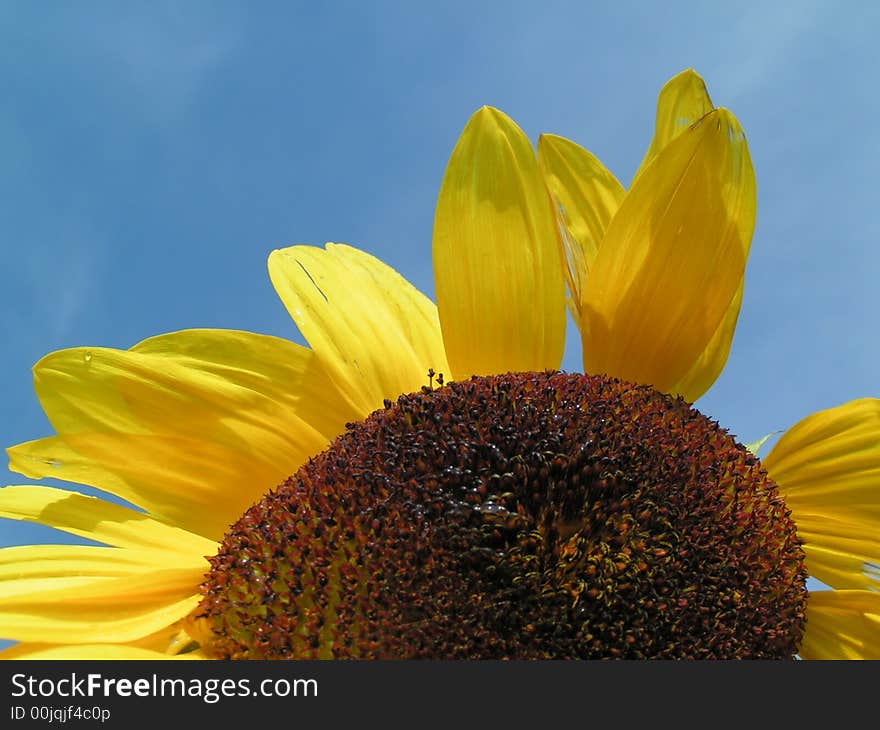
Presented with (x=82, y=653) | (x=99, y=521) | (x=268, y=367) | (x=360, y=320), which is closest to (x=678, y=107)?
(x=360, y=320)

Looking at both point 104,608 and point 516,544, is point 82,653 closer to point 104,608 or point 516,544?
point 104,608

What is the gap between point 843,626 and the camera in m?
2.55

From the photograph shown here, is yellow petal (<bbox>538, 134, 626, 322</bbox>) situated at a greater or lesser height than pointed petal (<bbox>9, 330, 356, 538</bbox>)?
greater

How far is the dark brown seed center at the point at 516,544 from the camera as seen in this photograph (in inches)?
78.4

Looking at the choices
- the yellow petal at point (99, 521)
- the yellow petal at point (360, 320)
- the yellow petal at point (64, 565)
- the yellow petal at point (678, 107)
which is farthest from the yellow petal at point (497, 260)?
the yellow petal at point (64, 565)

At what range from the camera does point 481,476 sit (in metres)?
2.18

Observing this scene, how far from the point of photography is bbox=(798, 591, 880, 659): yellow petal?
2.53 metres

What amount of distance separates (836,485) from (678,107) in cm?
122

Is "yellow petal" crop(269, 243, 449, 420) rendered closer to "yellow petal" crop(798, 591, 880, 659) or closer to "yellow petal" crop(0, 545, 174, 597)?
"yellow petal" crop(0, 545, 174, 597)

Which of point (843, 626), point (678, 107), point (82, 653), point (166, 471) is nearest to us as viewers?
point (82, 653)

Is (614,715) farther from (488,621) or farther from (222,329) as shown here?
(222,329)

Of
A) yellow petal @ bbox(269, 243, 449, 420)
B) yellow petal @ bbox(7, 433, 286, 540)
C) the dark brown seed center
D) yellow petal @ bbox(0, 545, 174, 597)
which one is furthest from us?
yellow petal @ bbox(269, 243, 449, 420)

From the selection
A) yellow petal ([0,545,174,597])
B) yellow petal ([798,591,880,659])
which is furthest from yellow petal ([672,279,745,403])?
yellow petal ([0,545,174,597])

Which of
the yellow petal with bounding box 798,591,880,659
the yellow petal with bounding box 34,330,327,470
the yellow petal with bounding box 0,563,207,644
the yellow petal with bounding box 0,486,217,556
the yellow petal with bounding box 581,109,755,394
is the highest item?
the yellow petal with bounding box 581,109,755,394
